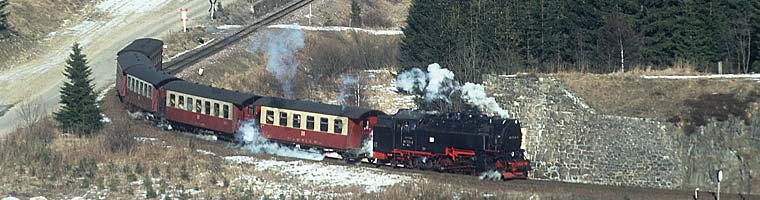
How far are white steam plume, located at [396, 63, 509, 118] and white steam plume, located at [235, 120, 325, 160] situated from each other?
708 cm

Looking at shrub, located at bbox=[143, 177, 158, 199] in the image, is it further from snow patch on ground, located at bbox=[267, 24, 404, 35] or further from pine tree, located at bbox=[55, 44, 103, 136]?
snow patch on ground, located at bbox=[267, 24, 404, 35]

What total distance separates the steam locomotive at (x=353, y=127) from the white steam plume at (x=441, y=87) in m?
3.43

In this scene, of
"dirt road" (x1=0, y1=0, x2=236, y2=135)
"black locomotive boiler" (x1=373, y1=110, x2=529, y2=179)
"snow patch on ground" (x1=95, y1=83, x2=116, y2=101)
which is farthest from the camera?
"dirt road" (x1=0, y1=0, x2=236, y2=135)

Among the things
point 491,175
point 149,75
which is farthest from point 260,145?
point 491,175

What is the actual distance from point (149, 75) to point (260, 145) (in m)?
9.78

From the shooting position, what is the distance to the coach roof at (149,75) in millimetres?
59981

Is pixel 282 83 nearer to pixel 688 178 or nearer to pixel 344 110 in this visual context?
pixel 344 110

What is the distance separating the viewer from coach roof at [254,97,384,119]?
167 ft

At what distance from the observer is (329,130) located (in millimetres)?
51750

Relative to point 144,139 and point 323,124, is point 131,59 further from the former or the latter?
point 323,124

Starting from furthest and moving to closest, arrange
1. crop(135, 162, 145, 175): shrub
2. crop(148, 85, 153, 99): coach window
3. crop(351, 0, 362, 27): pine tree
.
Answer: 1. crop(351, 0, 362, 27): pine tree
2. crop(148, 85, 153, 99): coach window
3. crop(135, 162, 145, 175): shrub

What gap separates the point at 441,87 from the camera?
59750mm

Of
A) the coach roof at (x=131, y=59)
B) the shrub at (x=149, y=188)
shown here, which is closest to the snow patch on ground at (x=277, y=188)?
the shrub at (x=149, y=188)

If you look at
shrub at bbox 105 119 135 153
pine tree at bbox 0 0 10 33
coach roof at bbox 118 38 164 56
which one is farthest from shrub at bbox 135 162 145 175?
pine tree at bbox 0 0 10 33
